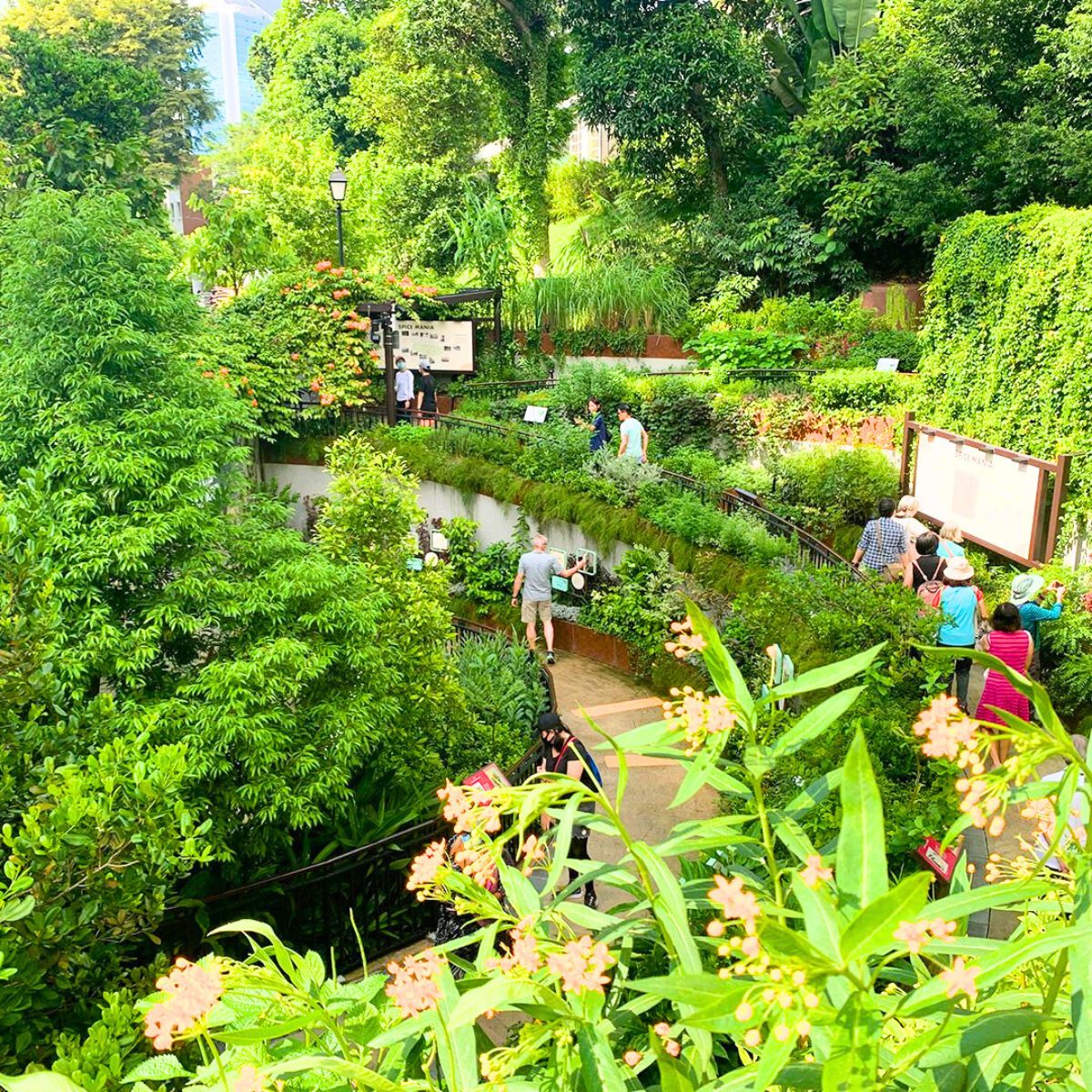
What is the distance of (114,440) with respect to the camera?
513 centimetres

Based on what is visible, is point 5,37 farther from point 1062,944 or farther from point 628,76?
point 1062,944

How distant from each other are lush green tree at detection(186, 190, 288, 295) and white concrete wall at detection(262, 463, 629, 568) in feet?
15.8

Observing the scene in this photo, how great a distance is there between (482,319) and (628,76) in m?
6.59

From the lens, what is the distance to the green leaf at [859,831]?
52.6 inches

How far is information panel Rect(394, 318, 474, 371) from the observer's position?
17438 mm

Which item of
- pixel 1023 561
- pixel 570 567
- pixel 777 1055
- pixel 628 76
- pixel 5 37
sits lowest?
pixel 570 567

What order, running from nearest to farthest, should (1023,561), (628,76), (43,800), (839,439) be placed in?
1. (43,800)
2. (1023,561)
3. (839,439)
4. (628,76)

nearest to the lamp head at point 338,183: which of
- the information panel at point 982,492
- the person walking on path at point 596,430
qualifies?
the person walking on path at point 596,430

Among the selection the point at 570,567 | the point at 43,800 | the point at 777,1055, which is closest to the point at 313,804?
the point at 43,800

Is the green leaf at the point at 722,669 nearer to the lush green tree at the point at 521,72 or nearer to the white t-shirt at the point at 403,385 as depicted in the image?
the white t-shirt at the point at 403,385

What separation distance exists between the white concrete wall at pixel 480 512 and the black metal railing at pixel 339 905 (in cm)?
552

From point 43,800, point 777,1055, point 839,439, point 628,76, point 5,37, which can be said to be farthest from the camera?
point 5,37

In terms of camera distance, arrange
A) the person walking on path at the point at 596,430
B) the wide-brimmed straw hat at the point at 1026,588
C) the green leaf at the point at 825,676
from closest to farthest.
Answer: the green leaf at the point at 825,676
the wide-brimmed straw hat at the point at 1026,588
the person walking on path at the point at 596,430

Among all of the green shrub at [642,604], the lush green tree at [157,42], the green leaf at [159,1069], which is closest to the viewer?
the green leaf at [159,1069]
